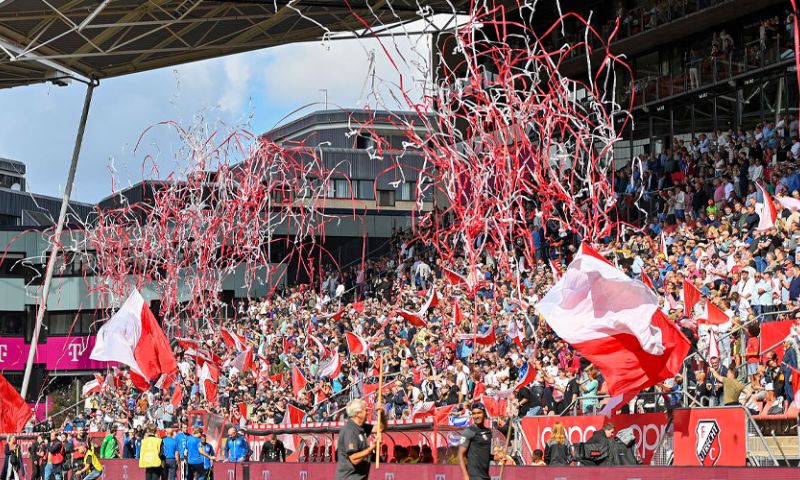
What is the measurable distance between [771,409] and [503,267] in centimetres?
1599

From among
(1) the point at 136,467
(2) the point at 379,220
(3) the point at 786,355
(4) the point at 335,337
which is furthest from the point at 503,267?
(2) the point at 379,220

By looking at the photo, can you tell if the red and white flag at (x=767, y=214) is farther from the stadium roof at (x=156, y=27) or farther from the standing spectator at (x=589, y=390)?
the stadium roof at (x=156, y=27)

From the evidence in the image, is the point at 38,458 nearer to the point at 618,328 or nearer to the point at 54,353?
the point at 618,328

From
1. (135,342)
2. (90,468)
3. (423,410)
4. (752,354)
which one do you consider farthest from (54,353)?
(752,354)

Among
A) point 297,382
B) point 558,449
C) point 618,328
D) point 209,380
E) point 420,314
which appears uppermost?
point 420,314

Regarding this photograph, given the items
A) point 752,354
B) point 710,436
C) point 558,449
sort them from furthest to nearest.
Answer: point 752,354, point 558,449, point 710,436

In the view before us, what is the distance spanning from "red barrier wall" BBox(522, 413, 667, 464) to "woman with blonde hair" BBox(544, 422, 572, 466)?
0.57 meters

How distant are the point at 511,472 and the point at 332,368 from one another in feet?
45.1

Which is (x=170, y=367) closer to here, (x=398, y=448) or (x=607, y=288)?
(x=398, y=448)

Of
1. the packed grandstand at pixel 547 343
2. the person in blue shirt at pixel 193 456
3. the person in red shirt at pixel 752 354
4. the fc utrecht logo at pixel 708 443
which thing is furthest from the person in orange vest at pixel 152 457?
the fc utrecht logo at pixel 708 443

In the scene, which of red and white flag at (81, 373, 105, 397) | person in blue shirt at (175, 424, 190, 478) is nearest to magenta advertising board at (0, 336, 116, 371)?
red and white flag at (81, 373, 105, 397)

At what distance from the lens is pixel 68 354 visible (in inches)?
2534

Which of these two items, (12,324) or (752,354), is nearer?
(752,354)

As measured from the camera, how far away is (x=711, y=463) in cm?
1541
